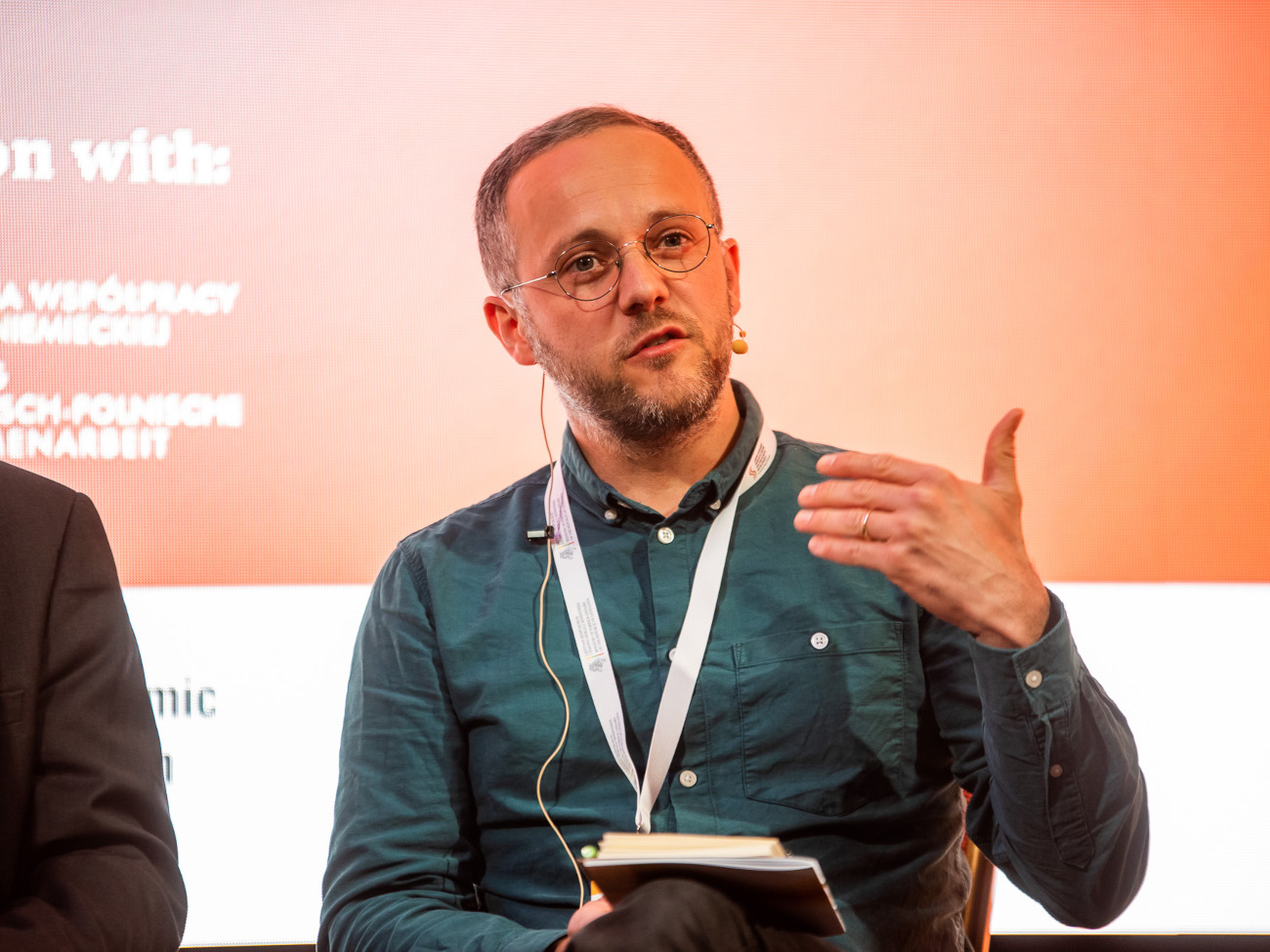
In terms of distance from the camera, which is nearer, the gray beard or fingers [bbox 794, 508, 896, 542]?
fingers [bbox 794, 508, 896, 542]

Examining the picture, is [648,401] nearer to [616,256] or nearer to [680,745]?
[616,256]

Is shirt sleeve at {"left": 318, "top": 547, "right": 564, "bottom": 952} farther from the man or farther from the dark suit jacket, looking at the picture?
the dark suit jacket

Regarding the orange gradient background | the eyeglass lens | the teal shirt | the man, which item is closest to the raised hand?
the man

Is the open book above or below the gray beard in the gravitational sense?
below

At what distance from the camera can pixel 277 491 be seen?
278 centimetres

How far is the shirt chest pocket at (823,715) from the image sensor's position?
5.42 ft

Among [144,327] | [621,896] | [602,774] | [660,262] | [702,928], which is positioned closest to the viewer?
[702,928]

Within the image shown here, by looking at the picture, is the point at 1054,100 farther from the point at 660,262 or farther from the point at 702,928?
the point at 702,928

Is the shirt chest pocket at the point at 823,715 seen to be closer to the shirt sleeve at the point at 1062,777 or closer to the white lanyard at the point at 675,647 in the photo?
the white lanyard at the point at 675,647

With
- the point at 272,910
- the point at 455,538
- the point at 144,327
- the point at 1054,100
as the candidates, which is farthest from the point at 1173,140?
the point at 272,910

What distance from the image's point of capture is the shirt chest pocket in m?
1.65

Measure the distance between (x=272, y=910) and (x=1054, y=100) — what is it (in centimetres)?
299

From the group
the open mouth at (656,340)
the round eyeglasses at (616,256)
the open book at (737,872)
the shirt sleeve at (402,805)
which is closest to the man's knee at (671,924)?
the open book at (737,872)

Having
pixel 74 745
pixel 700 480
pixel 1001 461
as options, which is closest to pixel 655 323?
pixel 700 480
